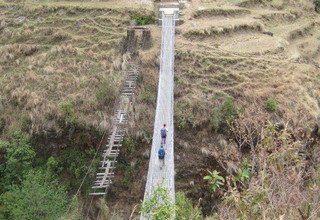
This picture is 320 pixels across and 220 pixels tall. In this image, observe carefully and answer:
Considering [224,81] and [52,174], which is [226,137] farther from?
[52,174]

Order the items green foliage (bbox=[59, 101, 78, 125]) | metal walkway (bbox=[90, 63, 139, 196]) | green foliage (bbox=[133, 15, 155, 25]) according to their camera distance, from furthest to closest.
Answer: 1. green foliage (bbox=[133, 15, 155, 25])
2. green foliage (bbox=[59, 101, 78, 125])
3. metal walkway (bbox=[90, 63, 139, 196])

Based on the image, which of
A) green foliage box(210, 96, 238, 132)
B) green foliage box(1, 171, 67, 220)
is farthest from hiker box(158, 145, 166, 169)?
green foliage box(210, 96, 238, 132)

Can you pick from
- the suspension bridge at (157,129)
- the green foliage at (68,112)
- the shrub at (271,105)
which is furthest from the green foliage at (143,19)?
the shrub at (271,105)

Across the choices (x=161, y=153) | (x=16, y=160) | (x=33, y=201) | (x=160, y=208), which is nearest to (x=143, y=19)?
(x=16, y=160)

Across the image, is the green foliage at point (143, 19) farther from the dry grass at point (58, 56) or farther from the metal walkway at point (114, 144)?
the metal walkway at point (114, 144)

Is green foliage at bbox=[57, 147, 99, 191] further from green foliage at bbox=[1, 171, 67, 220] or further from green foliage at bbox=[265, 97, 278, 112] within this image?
green foliage at bbox=[265, 97, 278, 112]

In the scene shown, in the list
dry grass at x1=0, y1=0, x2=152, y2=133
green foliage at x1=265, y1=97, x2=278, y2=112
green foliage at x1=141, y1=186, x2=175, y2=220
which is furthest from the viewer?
green foliage at x1=265, y1=97, x2=278, y2=112
